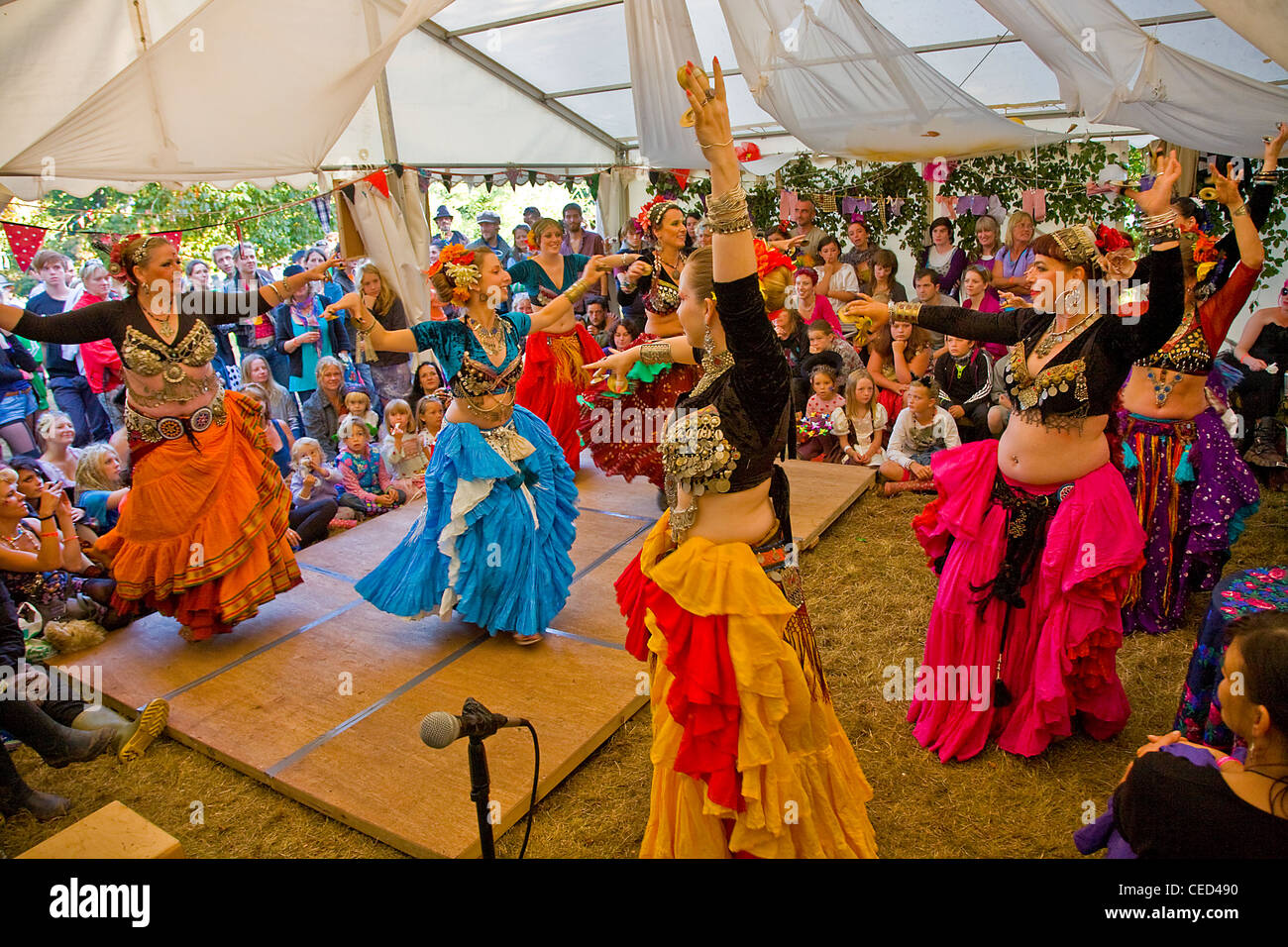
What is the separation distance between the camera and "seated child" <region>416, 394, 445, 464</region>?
17.8 ft

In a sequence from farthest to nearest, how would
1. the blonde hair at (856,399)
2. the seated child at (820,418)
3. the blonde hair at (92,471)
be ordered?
1. the seated child at (820,418)
2. the blonde hair at (856,399)
3. the blonde hair at (92,471)

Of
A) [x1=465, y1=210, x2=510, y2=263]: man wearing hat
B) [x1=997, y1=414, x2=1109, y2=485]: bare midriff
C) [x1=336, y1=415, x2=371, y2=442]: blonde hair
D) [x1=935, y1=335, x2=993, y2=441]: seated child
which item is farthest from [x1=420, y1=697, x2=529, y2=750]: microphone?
[x1=465, y1=210, x2=510, y2=263]: man wearing hat

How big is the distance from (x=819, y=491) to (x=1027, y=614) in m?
2.46

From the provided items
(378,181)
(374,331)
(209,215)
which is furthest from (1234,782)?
(209,215)

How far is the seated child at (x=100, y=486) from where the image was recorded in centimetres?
416

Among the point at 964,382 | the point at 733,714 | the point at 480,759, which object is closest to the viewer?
the point at 480,759

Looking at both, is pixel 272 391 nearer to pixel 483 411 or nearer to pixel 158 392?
pixel 158 392

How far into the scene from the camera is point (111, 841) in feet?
6.41

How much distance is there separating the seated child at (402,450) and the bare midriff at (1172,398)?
4086 mm

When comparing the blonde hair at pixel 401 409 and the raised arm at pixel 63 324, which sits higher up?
the raised arm at pixel 63 324

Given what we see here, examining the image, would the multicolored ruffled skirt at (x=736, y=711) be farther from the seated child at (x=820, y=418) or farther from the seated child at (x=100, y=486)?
the seated child at (x=820, y=418)

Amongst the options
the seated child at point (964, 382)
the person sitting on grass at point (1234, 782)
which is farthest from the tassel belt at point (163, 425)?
the seated child at point (964, 382)

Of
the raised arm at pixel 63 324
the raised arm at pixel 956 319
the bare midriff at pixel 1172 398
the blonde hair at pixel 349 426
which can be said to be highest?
the raised arm at pixel 63 324
